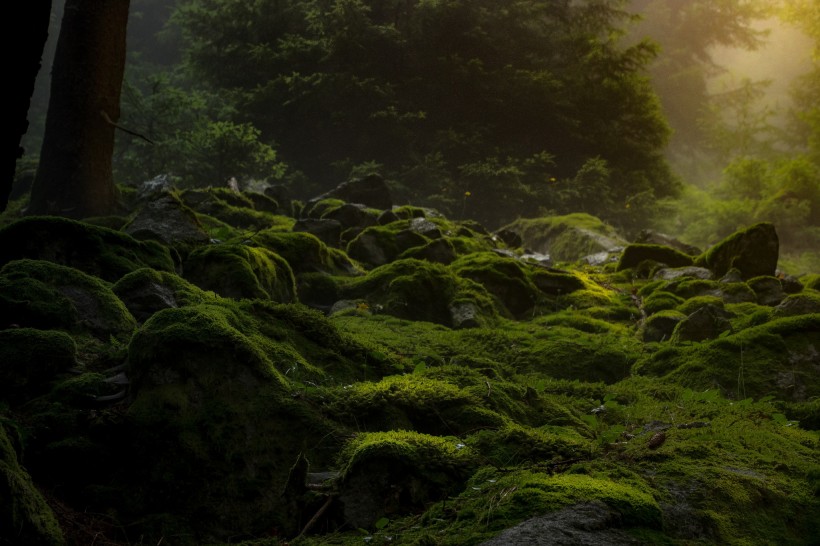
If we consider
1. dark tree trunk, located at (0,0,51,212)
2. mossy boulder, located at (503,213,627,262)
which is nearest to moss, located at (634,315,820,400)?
dark tree trunk, located at (0,0,51,212)

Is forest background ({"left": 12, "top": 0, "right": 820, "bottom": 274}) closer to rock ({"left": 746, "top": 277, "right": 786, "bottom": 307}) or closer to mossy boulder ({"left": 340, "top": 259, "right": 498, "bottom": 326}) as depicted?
mossy boulder ({"left": 340, "top": 259, "right": 498, "bottom": 326})

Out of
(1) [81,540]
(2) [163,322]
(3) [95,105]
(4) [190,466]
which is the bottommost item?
(1) [81,540]

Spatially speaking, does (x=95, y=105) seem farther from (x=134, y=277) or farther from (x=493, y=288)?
(x=493, y=288)

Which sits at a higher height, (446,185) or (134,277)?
(446,185)

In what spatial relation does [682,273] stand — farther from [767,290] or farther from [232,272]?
[232,272]

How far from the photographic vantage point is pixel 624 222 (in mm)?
27422

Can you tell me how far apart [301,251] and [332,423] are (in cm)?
638

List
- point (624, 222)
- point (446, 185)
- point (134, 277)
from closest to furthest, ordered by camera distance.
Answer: point (134, 277) → point (446, 185) → point (624, 222)

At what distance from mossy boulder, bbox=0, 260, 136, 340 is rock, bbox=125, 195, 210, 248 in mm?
2921

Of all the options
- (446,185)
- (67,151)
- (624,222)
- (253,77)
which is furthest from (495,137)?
(67,151)

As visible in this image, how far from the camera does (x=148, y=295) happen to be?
570 centimetres

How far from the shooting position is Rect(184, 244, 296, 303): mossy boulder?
7.11 metres

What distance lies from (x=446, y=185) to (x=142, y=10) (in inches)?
1280

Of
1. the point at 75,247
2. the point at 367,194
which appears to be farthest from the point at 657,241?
the point at 75,247
